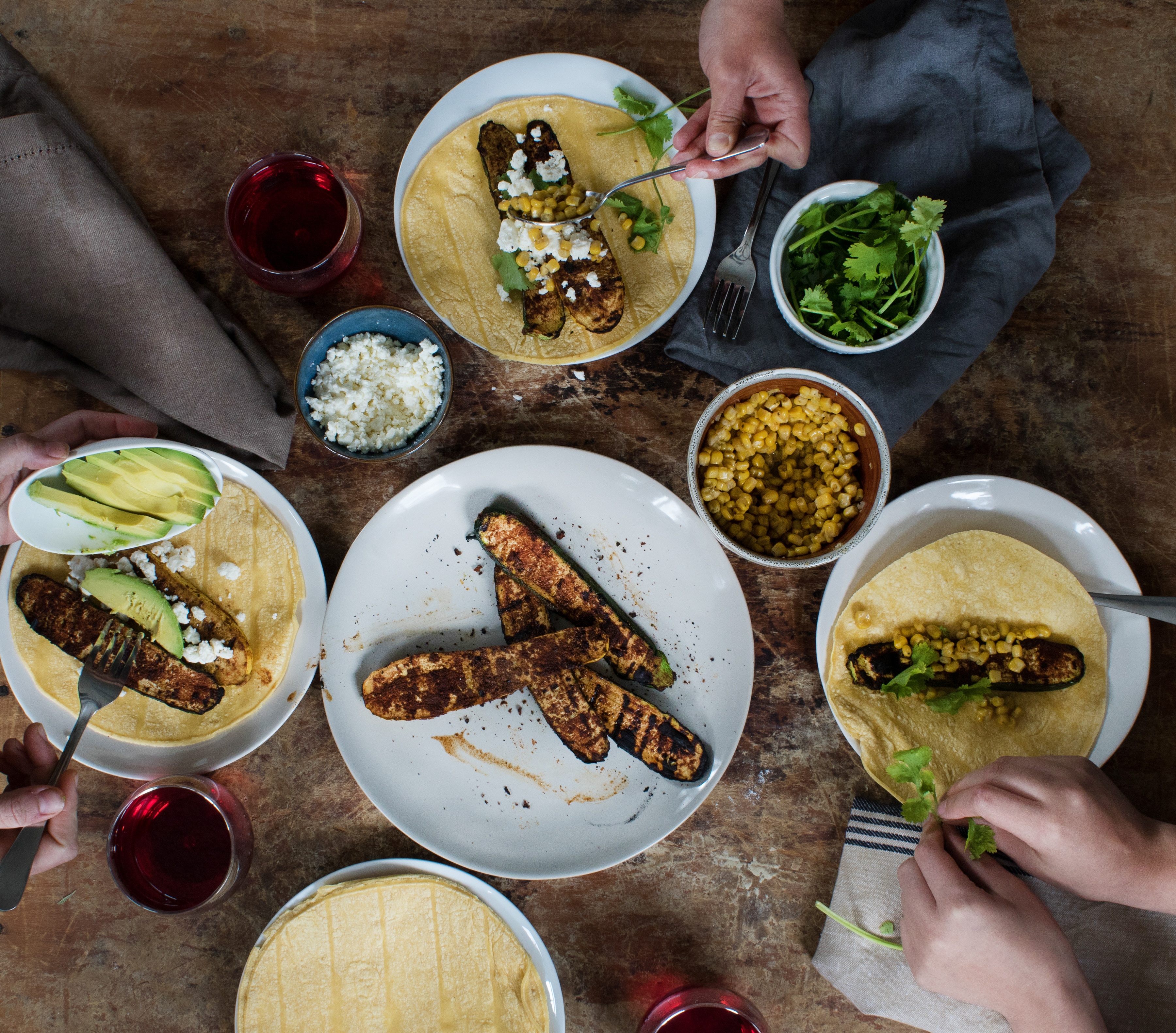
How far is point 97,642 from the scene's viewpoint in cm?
247

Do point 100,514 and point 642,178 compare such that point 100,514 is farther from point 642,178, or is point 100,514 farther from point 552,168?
point 642,178

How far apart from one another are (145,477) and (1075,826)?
2951 mm

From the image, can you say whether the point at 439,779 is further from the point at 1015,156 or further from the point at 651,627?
the point at 1015,156

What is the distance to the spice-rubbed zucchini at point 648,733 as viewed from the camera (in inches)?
98.0

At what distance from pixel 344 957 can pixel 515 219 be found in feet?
8.52

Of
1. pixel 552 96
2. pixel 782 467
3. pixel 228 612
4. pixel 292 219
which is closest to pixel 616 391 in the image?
pixel 782 467

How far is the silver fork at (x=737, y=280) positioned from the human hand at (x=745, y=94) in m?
0.10

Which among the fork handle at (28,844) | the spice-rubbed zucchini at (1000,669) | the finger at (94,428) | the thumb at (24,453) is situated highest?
the thumb at (24,453)

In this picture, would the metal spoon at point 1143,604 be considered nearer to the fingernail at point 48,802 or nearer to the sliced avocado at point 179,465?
the sliced avocado at point 179,465

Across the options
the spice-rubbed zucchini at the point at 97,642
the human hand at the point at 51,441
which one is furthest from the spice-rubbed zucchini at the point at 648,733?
the human hand at the point at 51,441

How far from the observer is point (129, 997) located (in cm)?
273

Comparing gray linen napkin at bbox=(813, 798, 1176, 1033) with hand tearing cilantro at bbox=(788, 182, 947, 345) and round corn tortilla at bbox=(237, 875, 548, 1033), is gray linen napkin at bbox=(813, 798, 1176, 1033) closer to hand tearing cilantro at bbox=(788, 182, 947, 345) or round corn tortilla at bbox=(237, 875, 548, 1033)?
round corn tortilla at bbox=(237, 875, 548, 1033)

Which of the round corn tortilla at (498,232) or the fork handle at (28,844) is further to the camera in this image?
the round corn tortilla at (498,232)

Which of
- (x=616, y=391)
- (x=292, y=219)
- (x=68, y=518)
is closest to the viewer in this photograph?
(x=68, y=518)
